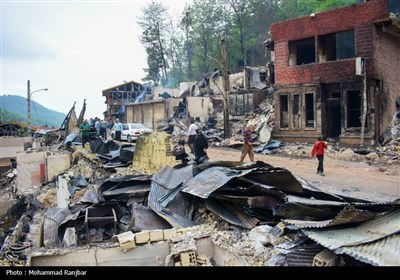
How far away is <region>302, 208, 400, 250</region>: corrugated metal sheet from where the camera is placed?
419cm

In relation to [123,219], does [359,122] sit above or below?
above

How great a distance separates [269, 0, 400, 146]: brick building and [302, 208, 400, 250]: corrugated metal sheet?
47.4 feet

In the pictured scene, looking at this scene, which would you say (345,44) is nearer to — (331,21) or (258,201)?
(331,21)

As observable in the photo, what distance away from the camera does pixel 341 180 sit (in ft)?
36.0

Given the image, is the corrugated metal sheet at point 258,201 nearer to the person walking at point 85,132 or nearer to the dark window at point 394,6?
the person walking at point 85,132

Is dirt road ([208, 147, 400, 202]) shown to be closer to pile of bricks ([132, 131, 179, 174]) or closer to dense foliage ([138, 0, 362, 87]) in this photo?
pile of bricks ([132, 131, 179, 174])

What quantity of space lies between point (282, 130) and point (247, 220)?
1588 centimetres

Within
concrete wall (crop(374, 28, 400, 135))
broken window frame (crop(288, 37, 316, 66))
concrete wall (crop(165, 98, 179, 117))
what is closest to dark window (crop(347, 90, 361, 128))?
concrete wall (crop(374, 28, 400, 135))

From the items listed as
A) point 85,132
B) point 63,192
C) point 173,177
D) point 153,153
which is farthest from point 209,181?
point 85,132

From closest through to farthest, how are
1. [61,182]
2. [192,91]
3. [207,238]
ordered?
[207,238], [61,182], [192,91]

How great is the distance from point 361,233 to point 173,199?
14.1 ft

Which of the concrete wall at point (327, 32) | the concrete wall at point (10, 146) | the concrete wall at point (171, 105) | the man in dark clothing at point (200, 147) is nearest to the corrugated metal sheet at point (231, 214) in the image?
the man in dark clothing at point (200, 147)
